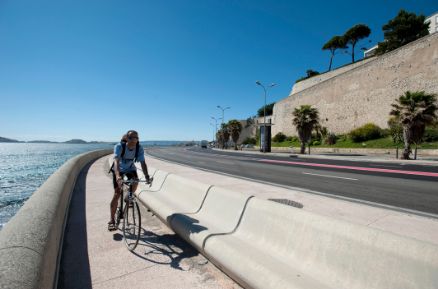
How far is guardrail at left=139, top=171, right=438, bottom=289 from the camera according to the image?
6.77 feet

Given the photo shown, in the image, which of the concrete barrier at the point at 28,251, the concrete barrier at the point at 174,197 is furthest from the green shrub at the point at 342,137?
the concrete barrier at the point at 28,251

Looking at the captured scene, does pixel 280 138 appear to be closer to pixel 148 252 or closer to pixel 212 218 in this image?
pixel 212 218

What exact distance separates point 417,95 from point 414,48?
54.7ft

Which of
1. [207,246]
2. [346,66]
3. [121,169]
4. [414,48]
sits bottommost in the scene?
[207,246]

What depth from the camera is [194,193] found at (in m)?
5.67

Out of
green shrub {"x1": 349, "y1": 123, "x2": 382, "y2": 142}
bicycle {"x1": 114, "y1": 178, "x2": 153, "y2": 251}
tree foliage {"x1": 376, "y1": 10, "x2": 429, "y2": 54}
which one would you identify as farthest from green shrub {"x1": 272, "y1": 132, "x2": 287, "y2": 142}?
bicycle {"x1": 114, "y1": 178, "x2": 153, "y2": 251}

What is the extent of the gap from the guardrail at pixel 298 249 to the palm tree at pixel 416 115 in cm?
2507

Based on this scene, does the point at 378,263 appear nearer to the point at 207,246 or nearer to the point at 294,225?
the point at 294,225

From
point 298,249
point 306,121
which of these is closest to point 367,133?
point 306,121

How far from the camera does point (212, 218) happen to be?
15.2ft

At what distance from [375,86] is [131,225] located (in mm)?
45714

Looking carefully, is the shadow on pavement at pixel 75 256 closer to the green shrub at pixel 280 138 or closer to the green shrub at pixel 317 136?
the green shrub at pixel 317 136

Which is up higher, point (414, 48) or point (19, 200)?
point (414, 48)

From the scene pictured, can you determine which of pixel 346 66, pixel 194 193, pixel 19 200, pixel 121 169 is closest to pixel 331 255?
pixel 194 193
